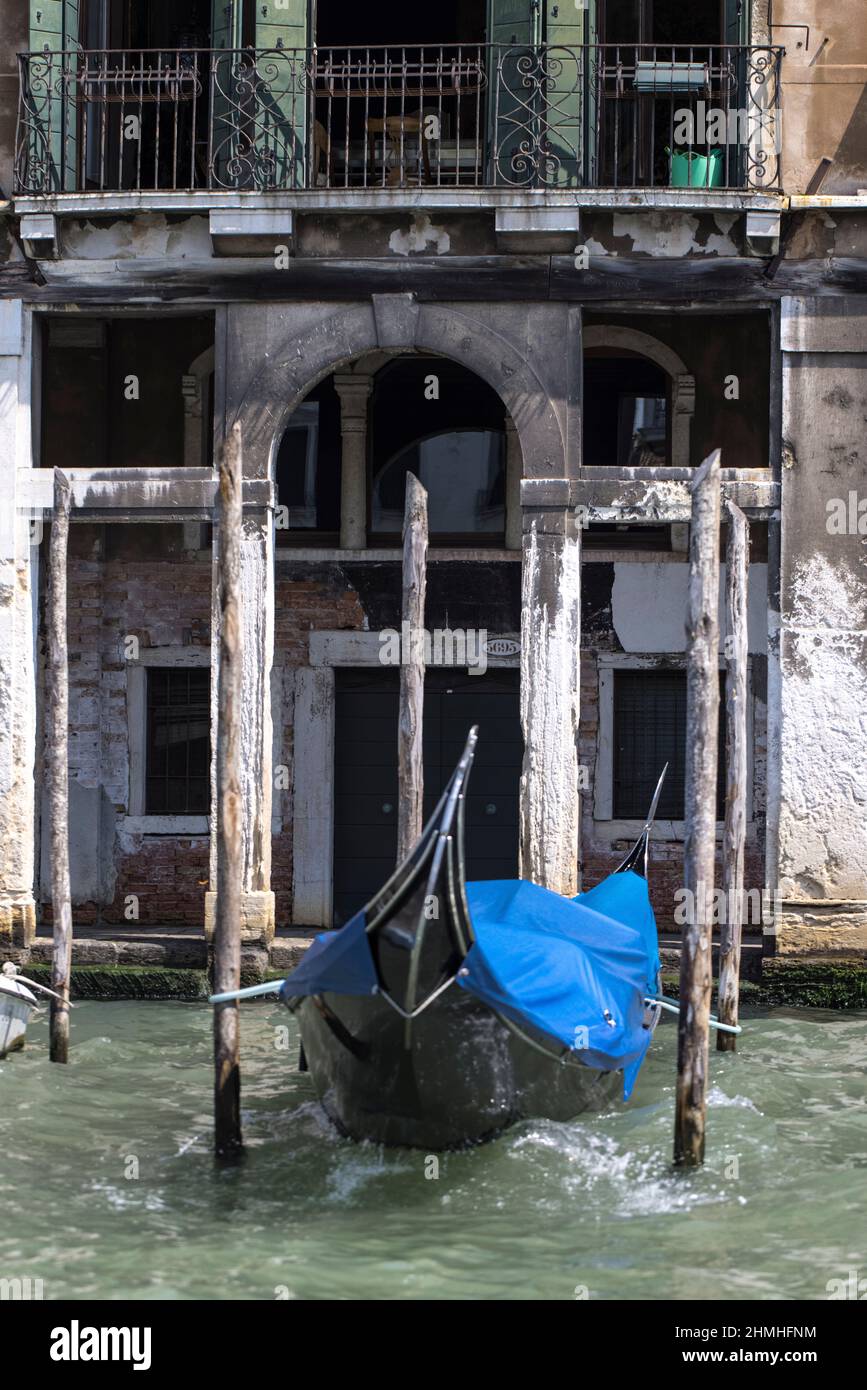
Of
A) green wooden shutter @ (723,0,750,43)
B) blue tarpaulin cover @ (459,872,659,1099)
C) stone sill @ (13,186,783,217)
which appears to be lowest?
blue tarpaulin cover @ (459,872,659,1099)

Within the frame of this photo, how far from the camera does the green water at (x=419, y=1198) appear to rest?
5992 millimetres

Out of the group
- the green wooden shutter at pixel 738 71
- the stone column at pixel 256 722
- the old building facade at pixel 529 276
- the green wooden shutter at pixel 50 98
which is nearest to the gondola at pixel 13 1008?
the old building facade at pixel 529 276

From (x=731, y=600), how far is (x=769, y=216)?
2270 millimetres

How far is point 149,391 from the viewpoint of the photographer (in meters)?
12.2

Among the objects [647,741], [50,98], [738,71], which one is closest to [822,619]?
[647,741]

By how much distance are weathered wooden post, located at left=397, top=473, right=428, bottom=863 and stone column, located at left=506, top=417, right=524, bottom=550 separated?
3057mm

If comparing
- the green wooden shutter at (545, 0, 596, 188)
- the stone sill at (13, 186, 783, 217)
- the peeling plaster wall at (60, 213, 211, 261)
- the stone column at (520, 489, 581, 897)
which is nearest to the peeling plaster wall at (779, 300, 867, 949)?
the stone sill at (13, 186, 783, 217)

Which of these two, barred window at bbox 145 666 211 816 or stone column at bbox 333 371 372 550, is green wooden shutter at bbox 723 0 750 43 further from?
barred window at bbox 145 666 211 816

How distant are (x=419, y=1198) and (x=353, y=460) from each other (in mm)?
6274

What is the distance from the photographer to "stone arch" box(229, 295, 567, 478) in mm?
10250

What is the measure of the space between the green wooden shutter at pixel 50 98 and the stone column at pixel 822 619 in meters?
4.14

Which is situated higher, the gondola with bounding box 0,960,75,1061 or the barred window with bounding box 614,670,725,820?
the barred window with bounding box 614,670,725,820

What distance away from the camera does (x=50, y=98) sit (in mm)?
10203
